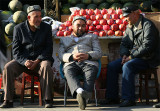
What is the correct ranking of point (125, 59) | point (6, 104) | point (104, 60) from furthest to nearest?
point (104, 60) < point (125, 59) < point (6, 104)

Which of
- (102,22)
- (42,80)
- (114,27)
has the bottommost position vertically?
(42,80)

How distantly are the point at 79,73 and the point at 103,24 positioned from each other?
161 centimetres

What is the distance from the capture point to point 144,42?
5324 millimetres

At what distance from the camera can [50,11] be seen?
765 centimetres

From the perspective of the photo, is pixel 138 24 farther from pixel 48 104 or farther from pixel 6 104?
pixel 6 104

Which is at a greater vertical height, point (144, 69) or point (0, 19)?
point (0, 19)

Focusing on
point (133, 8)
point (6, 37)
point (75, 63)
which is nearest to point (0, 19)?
point (6, 37)

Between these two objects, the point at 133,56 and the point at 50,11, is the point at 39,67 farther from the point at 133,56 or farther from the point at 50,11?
the point at 50,11

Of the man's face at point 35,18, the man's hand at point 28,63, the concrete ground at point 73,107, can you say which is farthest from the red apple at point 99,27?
the man's hand at point 28,63

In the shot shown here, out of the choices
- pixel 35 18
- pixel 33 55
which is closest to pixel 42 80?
pixel 33 55

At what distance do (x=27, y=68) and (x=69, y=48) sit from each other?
83 centimetres

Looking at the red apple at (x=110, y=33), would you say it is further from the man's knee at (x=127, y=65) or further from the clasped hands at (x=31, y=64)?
the clasped hands at (x=31, y=64)

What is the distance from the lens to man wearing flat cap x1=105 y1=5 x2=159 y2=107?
17.1ft

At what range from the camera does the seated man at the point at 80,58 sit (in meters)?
4.92
